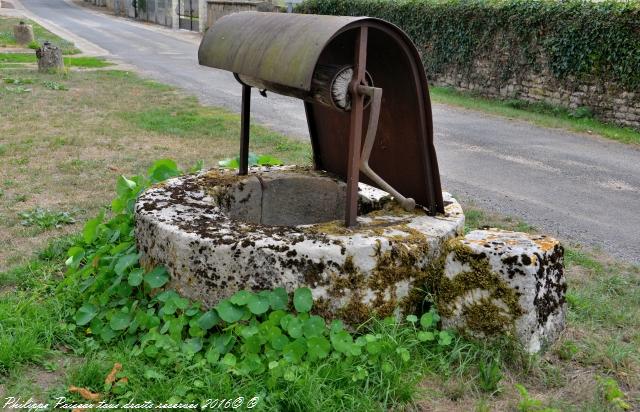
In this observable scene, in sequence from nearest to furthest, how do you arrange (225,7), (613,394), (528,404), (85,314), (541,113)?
(528,404)
(613,394)
(85,314)
(541,113)
(225,7)

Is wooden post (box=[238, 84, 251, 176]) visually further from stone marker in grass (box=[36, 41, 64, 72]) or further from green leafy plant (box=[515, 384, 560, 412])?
stone marker in grass (box=[36, 41, 64, 72])

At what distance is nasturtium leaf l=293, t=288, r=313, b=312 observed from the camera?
3.28 m

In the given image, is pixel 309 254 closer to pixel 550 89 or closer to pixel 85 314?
pixel 85 314

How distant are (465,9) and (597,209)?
30.2 ft

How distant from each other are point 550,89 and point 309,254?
1110 cm

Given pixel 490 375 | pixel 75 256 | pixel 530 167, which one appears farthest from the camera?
pixel 530 167

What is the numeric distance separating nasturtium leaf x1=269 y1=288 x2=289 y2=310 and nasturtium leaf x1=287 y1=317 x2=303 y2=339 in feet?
0.32

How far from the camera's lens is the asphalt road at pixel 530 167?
622 cm

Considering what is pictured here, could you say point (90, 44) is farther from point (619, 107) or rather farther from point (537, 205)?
point (537, 205)

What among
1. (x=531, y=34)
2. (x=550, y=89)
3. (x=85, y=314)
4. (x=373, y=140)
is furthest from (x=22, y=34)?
(x=373, y=140)

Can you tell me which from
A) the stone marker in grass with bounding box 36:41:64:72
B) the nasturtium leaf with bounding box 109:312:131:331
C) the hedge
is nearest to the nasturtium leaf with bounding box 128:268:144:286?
the nasturtium leaf with bounding box 109:312:131:331

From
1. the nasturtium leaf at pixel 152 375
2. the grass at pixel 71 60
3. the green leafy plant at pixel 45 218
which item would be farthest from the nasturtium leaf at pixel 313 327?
the grass at pixel 71 60

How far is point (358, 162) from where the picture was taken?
11.7ft

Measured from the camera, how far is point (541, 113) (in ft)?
42.7
